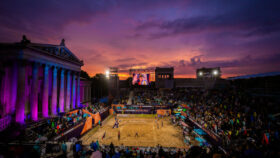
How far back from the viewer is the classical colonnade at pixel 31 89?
17.9m

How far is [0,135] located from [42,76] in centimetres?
1262

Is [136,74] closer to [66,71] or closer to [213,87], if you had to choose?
[66,71]

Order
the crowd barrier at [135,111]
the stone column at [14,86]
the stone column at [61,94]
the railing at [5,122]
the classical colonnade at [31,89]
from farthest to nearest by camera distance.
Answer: the crowd barrier at [135,111]
the stone column at [61,94]
the classical colonnade at [31,89]
the stone column at [14,86]
the railing at [5,122]

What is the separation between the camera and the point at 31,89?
814 inches

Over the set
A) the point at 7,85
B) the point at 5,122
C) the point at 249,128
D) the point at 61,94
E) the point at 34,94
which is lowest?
A: the point at 249,128

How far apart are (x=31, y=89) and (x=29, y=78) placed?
238 centimetres

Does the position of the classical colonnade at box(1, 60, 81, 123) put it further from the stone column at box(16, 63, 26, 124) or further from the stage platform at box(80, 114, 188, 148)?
the stage platform at box(80, 114, 188, 148)

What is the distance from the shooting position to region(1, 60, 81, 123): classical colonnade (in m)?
17.9

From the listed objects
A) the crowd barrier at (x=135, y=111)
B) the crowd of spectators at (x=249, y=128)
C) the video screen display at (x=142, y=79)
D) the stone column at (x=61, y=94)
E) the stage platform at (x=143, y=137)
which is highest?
the video screen display at (x=142, y=79)

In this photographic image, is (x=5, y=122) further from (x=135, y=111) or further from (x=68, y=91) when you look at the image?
(x=135, y=111)

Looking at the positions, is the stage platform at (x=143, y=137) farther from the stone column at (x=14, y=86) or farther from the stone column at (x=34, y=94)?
the stone column at (x=14, y=86)

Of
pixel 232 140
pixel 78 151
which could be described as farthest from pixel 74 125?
pixel 232 140

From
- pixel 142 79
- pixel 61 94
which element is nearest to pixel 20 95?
pixel 61 94

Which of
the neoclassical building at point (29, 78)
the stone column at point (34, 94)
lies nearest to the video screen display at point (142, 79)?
the neoclassical building at point (29, 78)
